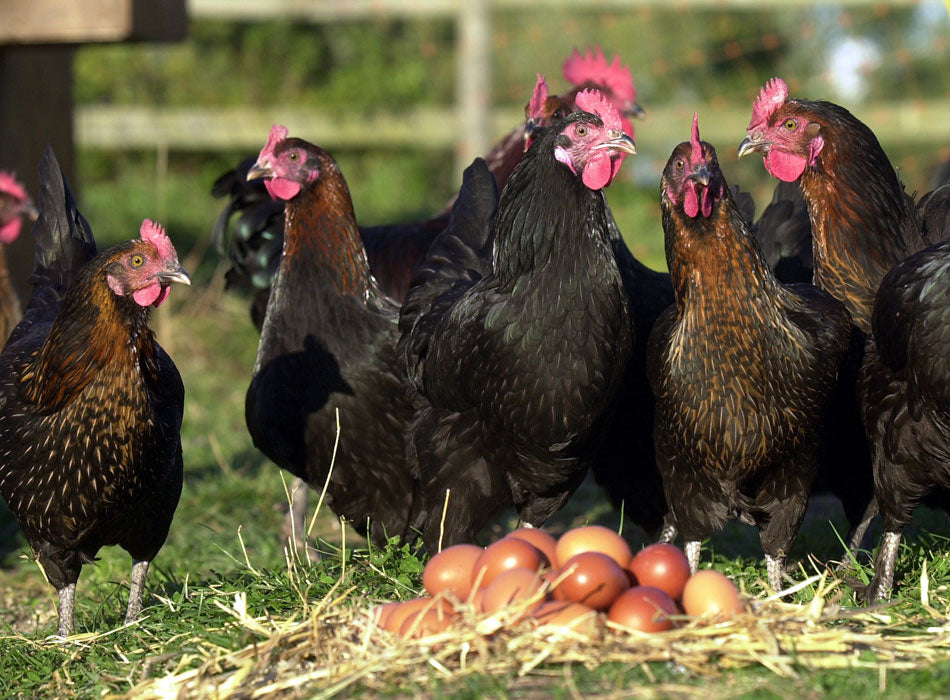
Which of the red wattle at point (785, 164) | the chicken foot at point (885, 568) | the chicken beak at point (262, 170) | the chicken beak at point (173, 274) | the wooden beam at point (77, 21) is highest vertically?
the wooden beam at point (77, 21)

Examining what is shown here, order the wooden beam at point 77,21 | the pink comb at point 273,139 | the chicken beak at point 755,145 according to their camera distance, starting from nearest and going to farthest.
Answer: the chicken beak at point 755,145 < the pink comb at point 273,139 < the wooden beam at point 77,21

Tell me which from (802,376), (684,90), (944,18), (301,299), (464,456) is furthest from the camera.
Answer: (684,90)

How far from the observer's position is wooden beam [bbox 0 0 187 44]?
19.1 ft

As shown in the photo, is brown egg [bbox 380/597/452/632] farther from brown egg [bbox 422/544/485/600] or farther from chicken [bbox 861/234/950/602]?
chicken [bbox 861/234/950/602]

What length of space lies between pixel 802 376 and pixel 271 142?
224cm

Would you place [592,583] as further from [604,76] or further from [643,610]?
[604,76]

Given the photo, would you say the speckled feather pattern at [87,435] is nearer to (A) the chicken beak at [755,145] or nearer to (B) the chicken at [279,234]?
(B) the chicken at [279,234]

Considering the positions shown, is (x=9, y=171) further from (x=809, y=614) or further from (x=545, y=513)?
(x=809, y=614)

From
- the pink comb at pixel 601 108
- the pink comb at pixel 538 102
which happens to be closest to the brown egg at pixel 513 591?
the pink comb at pixel 601 108

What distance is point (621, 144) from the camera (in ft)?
12.2

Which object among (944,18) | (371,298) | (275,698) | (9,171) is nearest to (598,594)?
(275,698)

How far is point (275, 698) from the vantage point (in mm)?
2971

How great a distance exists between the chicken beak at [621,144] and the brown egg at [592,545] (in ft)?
3.87

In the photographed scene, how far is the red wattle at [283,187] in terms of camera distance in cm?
464
